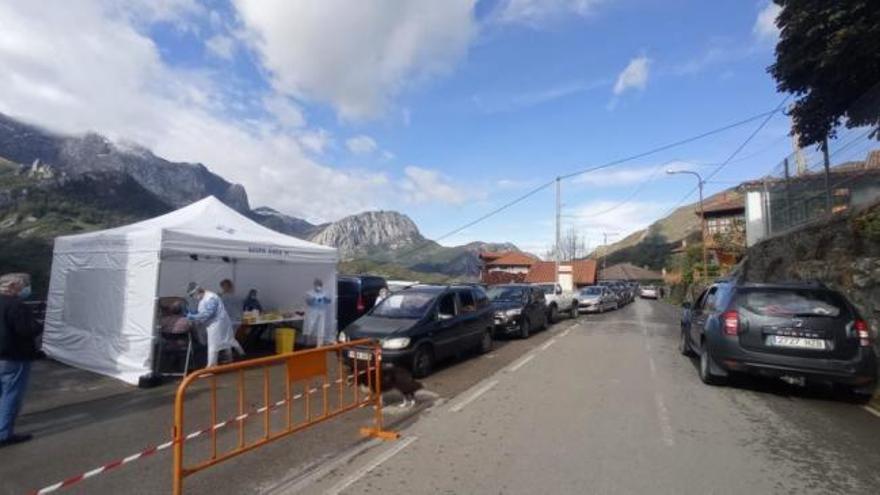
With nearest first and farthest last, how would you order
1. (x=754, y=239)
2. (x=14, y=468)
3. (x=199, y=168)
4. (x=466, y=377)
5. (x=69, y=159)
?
(x=14, y=468) < (x=466, y=377) < (x=754, y=239) < (x=69, y=159) < (x=199, y=168)

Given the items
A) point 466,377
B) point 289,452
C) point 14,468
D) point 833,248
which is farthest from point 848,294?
point 14,468

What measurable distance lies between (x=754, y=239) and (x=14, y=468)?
91.4ft

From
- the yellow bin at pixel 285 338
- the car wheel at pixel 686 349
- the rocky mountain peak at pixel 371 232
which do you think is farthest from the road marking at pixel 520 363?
the rocky mountain peak at pixel 371 232

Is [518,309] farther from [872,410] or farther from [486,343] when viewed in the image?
[872,410]

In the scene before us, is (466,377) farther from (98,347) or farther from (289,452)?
(98,347)

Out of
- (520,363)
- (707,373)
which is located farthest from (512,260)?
(707,373)

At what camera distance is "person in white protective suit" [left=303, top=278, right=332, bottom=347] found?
12992mm

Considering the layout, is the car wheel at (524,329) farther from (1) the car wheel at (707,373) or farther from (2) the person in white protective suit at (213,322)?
(2) the person in white protective suit at (213,322)

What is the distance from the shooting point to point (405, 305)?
36.0 ft

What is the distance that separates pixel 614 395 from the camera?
7930 millimetres

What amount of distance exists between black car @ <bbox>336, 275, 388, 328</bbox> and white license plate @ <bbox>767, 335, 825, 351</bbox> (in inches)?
432

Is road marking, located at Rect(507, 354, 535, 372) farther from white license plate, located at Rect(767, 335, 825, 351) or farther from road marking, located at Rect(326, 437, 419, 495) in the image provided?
road marking, located at Rect(326, 437, 419, 495)

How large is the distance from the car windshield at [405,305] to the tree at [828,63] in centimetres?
1067

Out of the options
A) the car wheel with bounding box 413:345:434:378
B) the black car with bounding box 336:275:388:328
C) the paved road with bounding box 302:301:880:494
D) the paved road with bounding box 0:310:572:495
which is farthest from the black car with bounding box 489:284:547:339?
the paved road with bounding box 302:301:880:494
